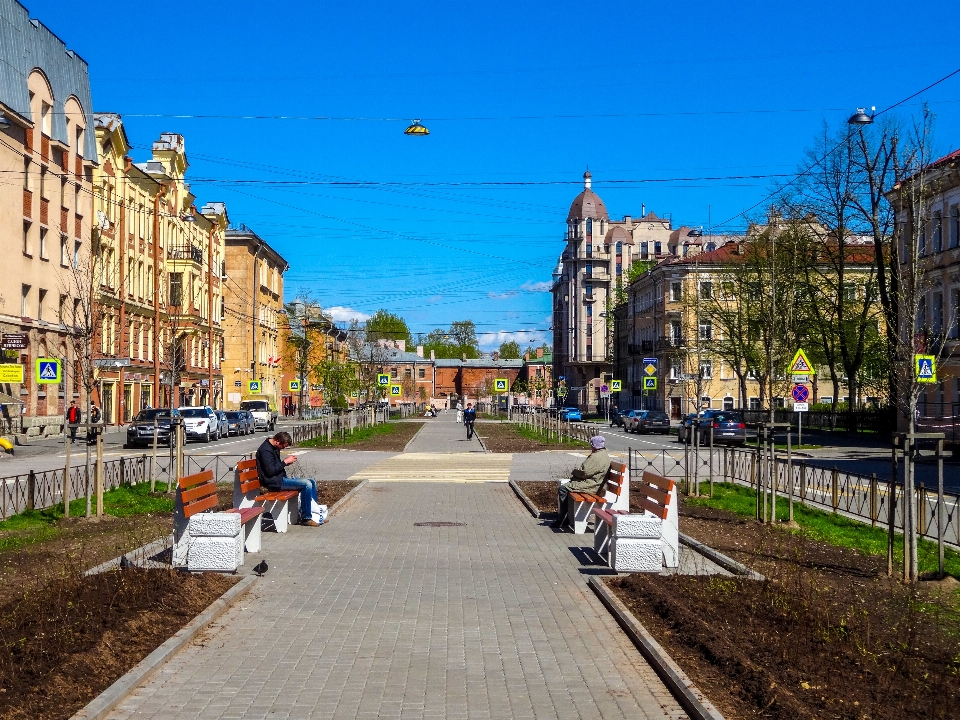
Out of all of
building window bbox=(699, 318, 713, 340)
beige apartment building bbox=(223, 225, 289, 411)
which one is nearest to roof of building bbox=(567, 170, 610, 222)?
beige apartment building bbox=(223, 225, 289, 411)

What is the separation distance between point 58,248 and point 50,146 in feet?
15.1

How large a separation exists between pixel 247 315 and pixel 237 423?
118 ft

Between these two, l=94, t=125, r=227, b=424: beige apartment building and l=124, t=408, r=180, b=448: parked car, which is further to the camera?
l=94, t=125, r=227, b=424: beige apartment building

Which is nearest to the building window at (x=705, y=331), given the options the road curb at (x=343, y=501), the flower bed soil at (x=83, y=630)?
the road curb at (x=343, y=501)

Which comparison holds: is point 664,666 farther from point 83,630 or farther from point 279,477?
point 279,477

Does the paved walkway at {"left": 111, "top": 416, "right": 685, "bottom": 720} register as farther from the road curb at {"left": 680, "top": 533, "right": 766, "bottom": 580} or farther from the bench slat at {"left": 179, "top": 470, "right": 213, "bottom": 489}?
the road curb at {"left": 680, "top": 533, "right": 766, "bottom": 580}

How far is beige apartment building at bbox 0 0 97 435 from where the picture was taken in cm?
4538

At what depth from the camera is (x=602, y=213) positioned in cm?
14100

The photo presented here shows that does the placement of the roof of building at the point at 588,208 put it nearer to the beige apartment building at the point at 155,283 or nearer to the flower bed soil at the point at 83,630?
the beige apartment building at the point at 155,283

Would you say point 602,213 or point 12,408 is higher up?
point 602,213

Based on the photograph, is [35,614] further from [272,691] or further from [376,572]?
[376,572]

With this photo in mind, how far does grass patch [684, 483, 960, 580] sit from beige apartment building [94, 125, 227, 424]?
36.3 meters

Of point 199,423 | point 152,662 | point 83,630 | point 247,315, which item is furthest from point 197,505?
point 247,315

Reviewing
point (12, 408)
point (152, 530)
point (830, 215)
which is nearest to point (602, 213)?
point (830, 215)
